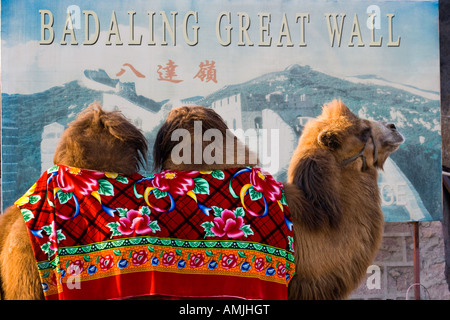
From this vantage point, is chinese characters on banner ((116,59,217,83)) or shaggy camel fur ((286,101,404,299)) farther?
chinese characters on banner ((116,59,217,83))

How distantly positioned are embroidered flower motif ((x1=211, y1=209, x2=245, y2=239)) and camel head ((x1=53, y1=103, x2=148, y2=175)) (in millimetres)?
507

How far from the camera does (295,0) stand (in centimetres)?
413

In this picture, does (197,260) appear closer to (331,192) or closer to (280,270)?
(280,270)

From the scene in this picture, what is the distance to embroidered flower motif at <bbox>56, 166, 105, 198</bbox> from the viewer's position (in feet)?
7.32

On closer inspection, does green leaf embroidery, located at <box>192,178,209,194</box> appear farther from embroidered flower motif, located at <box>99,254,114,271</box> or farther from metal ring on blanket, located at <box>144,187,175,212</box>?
embroidered flower motif, located at <box>99,254,114,271</box>

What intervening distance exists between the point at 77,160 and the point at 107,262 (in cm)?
52

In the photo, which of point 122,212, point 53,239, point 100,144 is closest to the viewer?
point 53,239

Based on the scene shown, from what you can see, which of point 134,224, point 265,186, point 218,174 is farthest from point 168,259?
point 265,186

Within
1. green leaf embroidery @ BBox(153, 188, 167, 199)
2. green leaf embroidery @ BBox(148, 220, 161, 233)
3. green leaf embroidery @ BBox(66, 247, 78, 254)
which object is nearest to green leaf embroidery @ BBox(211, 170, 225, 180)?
green leaf embroidery @ BBox(153, 188, 167, 199)

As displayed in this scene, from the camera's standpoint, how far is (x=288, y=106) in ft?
13.5

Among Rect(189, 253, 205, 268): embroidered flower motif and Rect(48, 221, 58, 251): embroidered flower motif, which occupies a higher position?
Rect(48, 221, 58, 251): embroidered flower motif

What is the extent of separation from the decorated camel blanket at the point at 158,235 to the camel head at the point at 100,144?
69 millimetres

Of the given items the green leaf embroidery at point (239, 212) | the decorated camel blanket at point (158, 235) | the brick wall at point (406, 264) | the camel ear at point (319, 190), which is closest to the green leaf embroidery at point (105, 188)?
the decorated camel blanket at point (158, 235)
